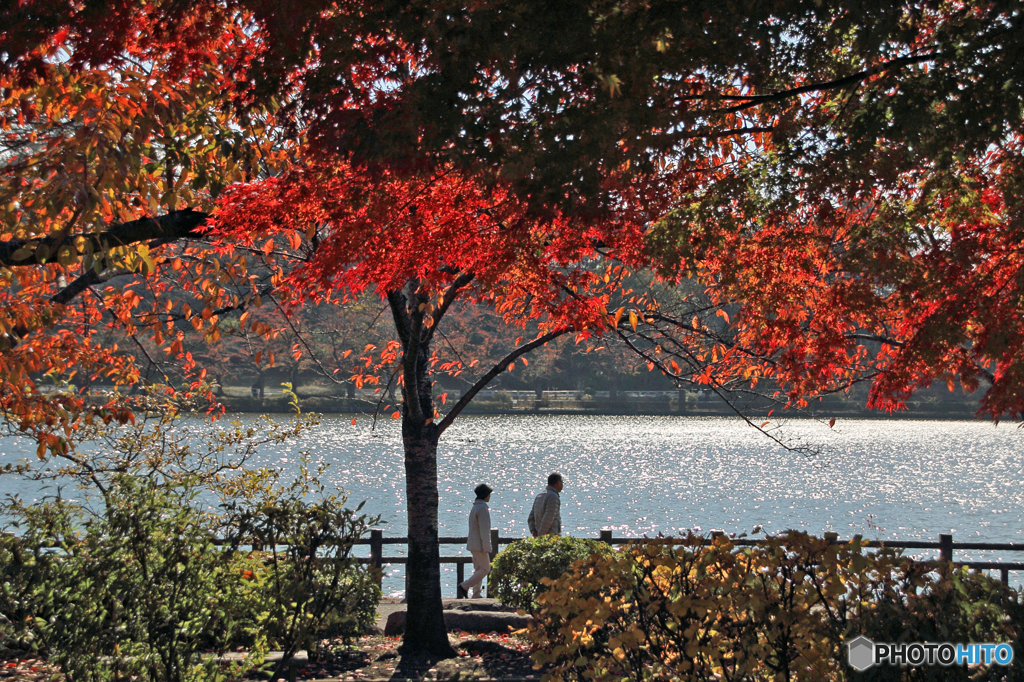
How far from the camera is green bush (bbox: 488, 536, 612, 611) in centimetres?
950

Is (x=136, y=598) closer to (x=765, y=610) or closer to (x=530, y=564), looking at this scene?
(x=765, y=610)

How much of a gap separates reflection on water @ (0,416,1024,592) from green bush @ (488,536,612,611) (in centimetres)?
344

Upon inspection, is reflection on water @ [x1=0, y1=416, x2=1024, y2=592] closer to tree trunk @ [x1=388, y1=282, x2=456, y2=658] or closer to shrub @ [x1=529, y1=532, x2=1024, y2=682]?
tree trunk @ [x1=388, y1=282, x2=456, y2=658]

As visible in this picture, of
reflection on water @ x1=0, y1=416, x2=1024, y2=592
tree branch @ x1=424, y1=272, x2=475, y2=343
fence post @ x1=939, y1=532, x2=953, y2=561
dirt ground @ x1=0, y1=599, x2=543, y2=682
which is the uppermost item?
tree branch @ x1=424, y1=272, x2=475, y2=343

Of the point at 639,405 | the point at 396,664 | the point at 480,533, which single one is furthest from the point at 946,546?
the point at 639,405

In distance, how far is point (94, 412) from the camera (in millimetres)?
6523

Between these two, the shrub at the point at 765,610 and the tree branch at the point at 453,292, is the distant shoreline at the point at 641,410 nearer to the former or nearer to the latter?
the tree branch at the point at 453,292

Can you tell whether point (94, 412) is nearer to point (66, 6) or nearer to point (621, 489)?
point (66, 6)

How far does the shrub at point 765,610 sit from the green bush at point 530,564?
453cm

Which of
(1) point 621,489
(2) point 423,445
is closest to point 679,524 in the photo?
(1) point 621,489

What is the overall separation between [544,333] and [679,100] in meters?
4.25

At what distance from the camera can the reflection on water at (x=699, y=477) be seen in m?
24.6

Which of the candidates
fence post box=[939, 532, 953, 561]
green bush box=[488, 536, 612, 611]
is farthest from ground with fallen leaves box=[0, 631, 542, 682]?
fence post box=[939, 532, 953, 561]

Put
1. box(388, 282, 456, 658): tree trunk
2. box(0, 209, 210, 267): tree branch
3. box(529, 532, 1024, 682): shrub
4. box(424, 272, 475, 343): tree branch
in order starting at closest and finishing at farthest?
box(529, 532, 1024, 682): shrub
box(0, 209, 210, 267): tree branch
box(424, 272, 475, 343): tree branch
box(388, 282, 456, 658): tree trunk
